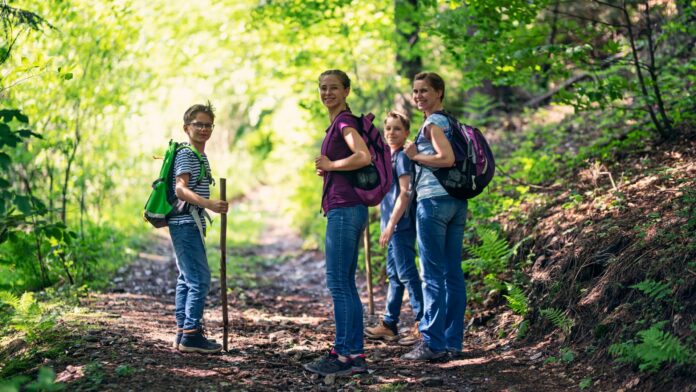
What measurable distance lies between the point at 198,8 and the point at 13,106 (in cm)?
679

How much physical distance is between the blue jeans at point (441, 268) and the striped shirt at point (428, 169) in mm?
58

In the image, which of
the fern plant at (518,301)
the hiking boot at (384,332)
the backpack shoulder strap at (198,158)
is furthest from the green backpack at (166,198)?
the fern plant at (518,301)

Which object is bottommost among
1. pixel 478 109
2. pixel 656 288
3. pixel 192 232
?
pixel 656 288

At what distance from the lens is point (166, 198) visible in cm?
535

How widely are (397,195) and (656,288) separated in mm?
2540

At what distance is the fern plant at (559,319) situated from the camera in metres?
5.41

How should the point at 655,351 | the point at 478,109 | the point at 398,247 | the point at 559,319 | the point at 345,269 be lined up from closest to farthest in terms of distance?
the point at 655,351
the point at 345,269
the point at 559,319
the point at 398,247
the point at 478,109

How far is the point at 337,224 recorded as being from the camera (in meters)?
4.96

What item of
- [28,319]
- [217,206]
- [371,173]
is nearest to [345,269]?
[371,173]

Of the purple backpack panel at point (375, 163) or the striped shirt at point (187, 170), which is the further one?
the striped shirt at point (187, 170)

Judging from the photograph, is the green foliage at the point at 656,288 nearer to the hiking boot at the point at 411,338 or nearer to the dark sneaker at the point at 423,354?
the dark sneaker at the point at 423,354

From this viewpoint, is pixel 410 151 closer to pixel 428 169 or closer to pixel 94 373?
pixel 428 169

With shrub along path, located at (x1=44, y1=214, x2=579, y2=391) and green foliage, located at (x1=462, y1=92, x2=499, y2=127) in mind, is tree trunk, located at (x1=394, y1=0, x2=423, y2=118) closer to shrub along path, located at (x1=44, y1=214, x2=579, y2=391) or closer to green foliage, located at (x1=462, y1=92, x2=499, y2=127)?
green foliage, located at (x1=462, y1=92, x2=499, y2=127)

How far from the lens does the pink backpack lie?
4.96 m
